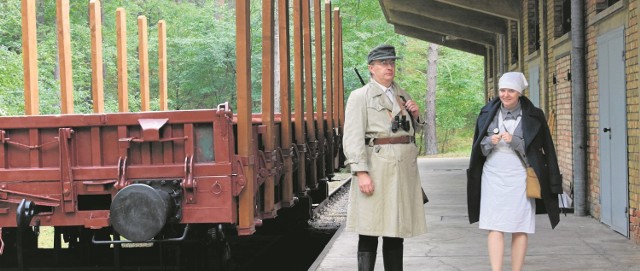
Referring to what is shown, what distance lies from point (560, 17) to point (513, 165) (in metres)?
7.48

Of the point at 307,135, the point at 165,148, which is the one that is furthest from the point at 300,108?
the point at 165,148

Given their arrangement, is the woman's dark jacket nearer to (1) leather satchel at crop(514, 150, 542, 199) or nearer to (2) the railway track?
(1) leather satchel at crop(514, 150, 542, 199)

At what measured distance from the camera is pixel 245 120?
20.2 ft

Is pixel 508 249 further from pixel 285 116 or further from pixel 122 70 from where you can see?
pixel 122 70

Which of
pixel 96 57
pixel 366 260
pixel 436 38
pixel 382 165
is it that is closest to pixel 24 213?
pixel 366 260

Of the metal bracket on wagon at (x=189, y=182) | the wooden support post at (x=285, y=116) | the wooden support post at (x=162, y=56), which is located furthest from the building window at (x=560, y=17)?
the metal bracket on wagon at (x=189, y=182)

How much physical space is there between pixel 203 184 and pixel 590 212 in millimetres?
6188

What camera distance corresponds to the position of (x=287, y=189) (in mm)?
7898

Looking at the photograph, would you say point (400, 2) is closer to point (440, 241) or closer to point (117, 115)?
point (440, 241)

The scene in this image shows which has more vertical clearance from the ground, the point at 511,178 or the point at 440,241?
the point at 511,178

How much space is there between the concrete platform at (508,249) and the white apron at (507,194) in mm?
1360

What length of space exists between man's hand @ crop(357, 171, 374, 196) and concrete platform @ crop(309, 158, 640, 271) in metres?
1.90

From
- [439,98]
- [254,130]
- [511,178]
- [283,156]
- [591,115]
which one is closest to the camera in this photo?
[511,178]

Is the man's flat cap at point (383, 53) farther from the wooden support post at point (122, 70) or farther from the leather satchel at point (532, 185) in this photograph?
the wooden support post at point (122, 70)
